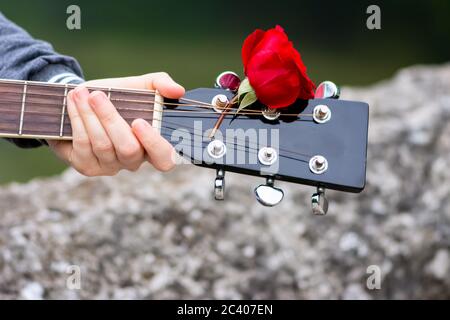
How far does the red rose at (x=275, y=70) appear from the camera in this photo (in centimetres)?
86

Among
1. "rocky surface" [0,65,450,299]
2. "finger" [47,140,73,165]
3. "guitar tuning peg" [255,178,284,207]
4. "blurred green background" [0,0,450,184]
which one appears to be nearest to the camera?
"guitar tuning peg" [255,178,284,207]

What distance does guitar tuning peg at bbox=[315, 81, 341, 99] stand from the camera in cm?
92

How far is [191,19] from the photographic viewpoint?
13.5 ft

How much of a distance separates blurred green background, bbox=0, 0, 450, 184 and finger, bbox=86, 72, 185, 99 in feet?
9.60

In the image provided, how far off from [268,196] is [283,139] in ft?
0.32

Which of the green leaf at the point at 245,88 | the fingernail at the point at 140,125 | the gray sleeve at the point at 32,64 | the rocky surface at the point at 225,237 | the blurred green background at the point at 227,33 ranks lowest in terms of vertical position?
the rocky surface at the point at 225,237

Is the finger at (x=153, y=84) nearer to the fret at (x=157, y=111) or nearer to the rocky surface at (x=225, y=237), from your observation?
the fret at (x=157, y=111)

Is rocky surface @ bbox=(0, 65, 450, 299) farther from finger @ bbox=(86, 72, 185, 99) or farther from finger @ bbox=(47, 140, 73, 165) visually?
finger @ bbox=(86, 72, 185, 99)

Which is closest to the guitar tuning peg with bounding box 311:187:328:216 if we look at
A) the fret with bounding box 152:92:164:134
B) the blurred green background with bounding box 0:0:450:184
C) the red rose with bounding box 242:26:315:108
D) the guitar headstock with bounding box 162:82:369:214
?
the guitar headstock with bounding box 162:82:369:214

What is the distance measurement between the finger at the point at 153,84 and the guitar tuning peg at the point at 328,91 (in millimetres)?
197

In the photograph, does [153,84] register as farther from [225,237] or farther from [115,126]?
[225,237]

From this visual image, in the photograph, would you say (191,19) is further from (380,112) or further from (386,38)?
(380,112)

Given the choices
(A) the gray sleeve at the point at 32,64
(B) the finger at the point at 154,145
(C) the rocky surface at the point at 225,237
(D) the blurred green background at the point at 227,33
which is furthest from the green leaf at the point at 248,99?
(D) the blurred green background at the point at 227,33
